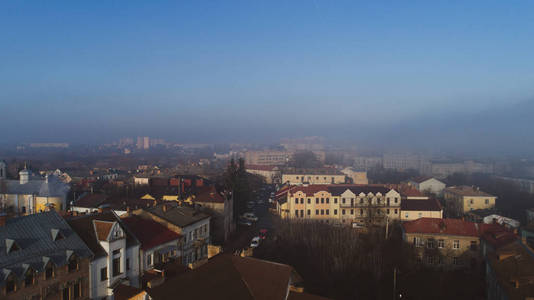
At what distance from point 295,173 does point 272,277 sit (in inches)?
2667

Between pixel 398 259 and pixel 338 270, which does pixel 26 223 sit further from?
pixel 398 259

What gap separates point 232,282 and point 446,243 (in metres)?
24.7

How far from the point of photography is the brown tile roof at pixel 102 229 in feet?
60.5

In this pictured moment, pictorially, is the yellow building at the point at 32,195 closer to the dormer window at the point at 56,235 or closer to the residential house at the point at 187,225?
the residential house at the point at 187,225

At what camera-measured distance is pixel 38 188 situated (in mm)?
41062

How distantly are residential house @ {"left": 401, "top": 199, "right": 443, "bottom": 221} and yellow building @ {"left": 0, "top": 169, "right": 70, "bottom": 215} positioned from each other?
118ft

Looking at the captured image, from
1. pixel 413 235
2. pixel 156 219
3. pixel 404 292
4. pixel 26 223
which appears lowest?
pixel 404 292

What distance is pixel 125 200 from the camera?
124ft

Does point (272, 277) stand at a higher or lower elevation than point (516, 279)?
higher

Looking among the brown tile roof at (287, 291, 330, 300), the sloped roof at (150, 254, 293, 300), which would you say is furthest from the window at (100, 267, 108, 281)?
the brown tile roof at (287, 291, 330, 300)

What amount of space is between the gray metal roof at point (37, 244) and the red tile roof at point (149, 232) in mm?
4139

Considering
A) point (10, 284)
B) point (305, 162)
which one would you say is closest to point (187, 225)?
point (10, 284)

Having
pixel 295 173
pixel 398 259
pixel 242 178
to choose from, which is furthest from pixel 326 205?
pixel 295 173

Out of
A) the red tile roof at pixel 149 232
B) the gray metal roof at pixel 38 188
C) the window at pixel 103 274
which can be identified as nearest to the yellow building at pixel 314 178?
the gray metal roof at pixel 38 188
